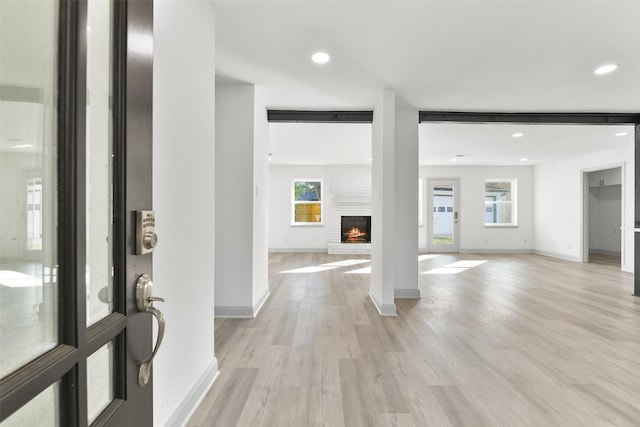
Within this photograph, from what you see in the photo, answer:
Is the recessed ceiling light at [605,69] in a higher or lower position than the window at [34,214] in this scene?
higher

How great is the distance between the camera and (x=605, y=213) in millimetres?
9164

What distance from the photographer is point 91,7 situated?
632 mm

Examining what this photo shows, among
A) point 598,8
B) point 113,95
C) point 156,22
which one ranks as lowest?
point 113,95

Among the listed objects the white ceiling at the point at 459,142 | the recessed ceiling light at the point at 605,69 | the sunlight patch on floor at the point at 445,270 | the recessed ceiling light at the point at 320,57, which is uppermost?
the white ceiling at the point at 459,142

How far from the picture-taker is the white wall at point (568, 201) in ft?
20.5

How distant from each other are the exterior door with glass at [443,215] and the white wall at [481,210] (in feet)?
0.40

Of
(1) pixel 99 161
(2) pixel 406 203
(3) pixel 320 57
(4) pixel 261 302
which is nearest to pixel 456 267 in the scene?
(2) pixel 406 203

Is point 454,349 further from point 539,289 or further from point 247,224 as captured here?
point 539,289

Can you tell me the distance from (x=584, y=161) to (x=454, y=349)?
284 inches

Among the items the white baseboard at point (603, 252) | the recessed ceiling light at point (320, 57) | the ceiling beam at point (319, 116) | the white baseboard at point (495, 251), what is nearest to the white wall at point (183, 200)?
the recessed ceiling light at point (320, 57)

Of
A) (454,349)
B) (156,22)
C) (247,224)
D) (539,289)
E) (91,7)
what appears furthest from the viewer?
(539,289)

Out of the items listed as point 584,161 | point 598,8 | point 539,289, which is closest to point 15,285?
point 598,8

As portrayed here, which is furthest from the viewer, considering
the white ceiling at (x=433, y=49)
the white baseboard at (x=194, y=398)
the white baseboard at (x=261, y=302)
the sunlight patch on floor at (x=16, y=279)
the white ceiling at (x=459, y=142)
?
the white ceiling at (x=459, y=142)

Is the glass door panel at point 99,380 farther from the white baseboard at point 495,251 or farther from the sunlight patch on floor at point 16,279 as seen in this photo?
the white baseboard at point 495,251
